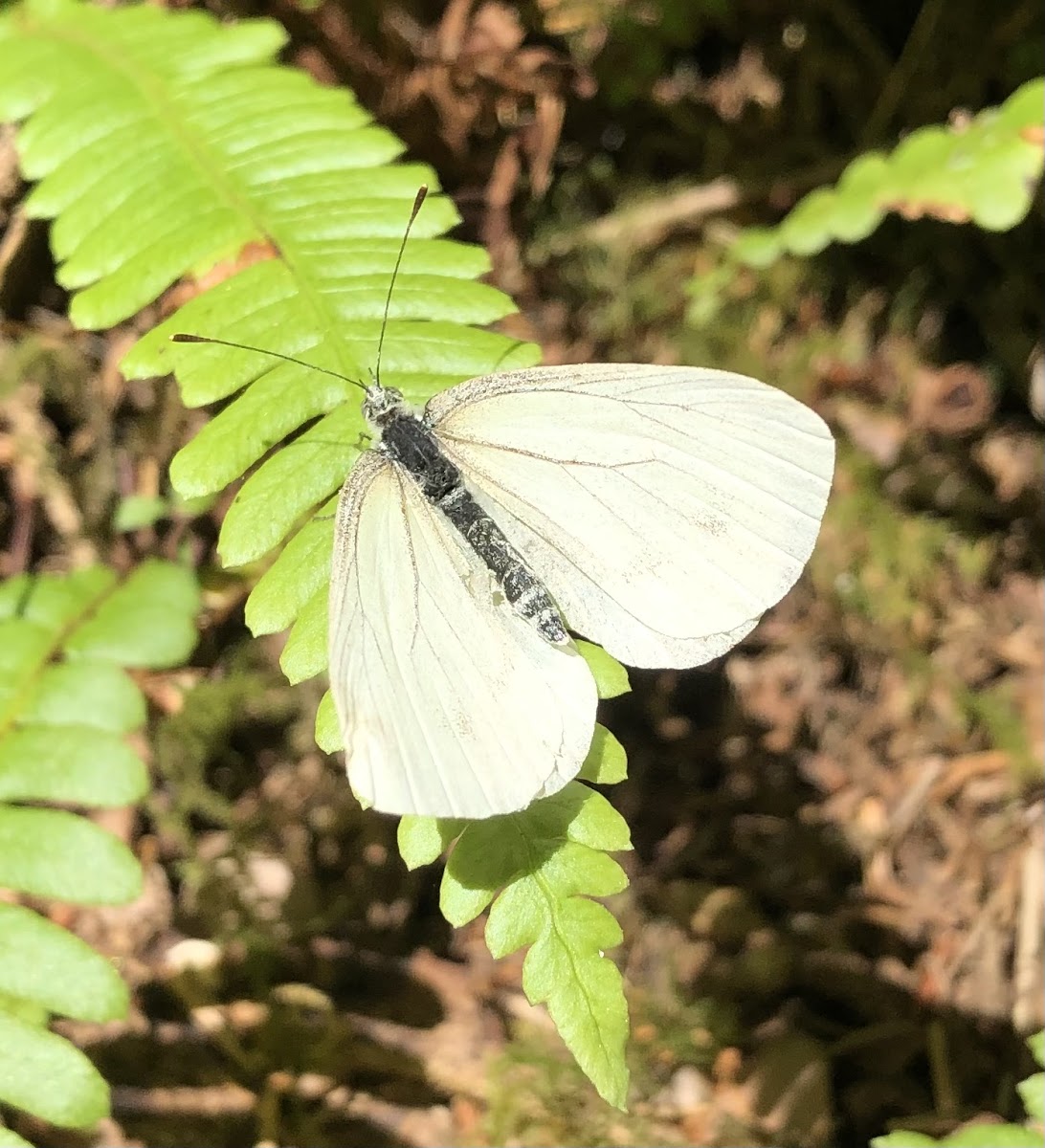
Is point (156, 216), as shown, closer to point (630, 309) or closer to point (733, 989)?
point (630, 309)

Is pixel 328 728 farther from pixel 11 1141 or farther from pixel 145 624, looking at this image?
pixel 145 624

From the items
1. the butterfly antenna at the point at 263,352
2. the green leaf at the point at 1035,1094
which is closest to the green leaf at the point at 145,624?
the butterfly antenna at the point at 263,352

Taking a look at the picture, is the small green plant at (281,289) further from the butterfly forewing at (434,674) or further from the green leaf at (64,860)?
the green leaf at (64,860)

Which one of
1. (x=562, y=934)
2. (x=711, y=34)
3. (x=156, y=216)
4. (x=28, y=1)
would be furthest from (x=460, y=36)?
(x=562, y=934)

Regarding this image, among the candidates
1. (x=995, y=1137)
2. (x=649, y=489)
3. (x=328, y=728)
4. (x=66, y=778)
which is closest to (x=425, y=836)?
(x=328, y=728)

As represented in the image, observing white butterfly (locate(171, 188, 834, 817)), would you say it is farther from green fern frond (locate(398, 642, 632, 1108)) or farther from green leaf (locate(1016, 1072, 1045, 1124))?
green leaf (locate(1016, 1072, 1045, 1124))

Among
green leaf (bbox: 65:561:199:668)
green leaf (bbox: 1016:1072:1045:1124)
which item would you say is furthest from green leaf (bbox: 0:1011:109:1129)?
green leaf (bbox: 1016:1072:1045:1124)
